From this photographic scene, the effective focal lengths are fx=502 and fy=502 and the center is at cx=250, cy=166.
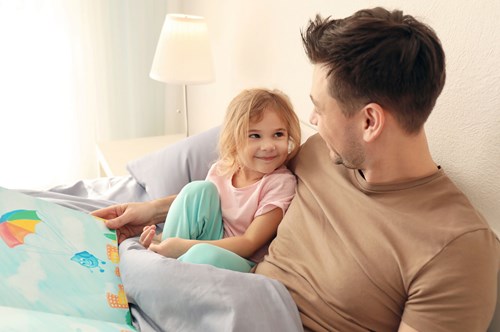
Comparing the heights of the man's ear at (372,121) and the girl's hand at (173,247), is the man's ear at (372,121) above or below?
above

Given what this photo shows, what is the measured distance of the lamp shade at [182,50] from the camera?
193cm

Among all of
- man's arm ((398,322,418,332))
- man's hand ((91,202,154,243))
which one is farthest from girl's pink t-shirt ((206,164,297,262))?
man's arm ((398,322,418,332))

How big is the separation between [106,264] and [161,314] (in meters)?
0.19

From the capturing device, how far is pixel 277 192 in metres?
1.28

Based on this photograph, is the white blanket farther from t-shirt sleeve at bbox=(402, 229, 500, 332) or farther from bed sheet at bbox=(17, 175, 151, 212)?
bed sheet at bbox=(17, 175, 151, 212)

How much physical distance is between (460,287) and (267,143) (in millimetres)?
622

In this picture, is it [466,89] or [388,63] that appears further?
[466,89]

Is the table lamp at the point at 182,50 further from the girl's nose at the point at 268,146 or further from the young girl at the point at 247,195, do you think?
the girl's nose at the point at 268,146

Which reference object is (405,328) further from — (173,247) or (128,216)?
(128,216)

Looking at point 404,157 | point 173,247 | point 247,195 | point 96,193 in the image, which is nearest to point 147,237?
point 173,247

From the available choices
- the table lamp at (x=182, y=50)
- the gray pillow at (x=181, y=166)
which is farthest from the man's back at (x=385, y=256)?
the table lamp at (x=182, y=50)

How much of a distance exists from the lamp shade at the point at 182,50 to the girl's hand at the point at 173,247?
0.89 m

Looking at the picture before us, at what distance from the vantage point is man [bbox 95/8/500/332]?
84 cm

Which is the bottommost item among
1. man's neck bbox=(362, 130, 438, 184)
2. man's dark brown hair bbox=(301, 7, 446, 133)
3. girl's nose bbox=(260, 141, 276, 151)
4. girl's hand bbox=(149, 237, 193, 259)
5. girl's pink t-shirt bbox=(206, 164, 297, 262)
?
girl's hand bbox=(149, 237, 193, 259)
